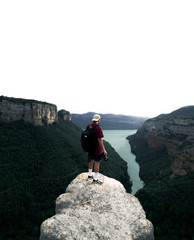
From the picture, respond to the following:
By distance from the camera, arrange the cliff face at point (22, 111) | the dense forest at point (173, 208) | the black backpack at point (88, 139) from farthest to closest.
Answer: the cliff face at point (22, 111)
the dense forest at point (173, 208)
the black backpack at point (88, 139)

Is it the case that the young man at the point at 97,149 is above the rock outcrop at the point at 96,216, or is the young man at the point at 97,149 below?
above

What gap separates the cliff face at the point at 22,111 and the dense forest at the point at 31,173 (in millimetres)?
2457

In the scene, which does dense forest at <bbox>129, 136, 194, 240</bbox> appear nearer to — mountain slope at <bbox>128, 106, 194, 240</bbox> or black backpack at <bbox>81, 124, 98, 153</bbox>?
mountain slope at <bbox>128, 106, 194, 240</bbox>

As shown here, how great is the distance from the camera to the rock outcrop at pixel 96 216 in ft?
14.3

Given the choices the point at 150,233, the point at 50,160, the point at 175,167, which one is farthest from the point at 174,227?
the point at 50,160

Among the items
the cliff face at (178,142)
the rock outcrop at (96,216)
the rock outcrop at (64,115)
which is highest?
the rock outcrop at (64,115)

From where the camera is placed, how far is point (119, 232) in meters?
4.73

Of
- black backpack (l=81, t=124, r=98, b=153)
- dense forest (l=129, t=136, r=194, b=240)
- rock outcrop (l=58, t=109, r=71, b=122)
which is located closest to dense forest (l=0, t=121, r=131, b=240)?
dense forest (l=129, t=136, r=194, b=240)

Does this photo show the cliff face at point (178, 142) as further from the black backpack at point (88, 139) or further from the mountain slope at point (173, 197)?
the black backpack at point (88, 139)

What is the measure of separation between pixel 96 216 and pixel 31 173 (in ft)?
135

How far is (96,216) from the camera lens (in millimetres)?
5266

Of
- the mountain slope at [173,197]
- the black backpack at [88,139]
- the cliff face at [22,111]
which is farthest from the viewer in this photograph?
the cliff face at [22,111]

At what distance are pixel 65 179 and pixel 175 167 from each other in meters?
36.0

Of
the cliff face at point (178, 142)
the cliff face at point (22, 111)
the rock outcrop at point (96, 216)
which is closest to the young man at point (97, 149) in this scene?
the rock outcrop at point (96, 216)
